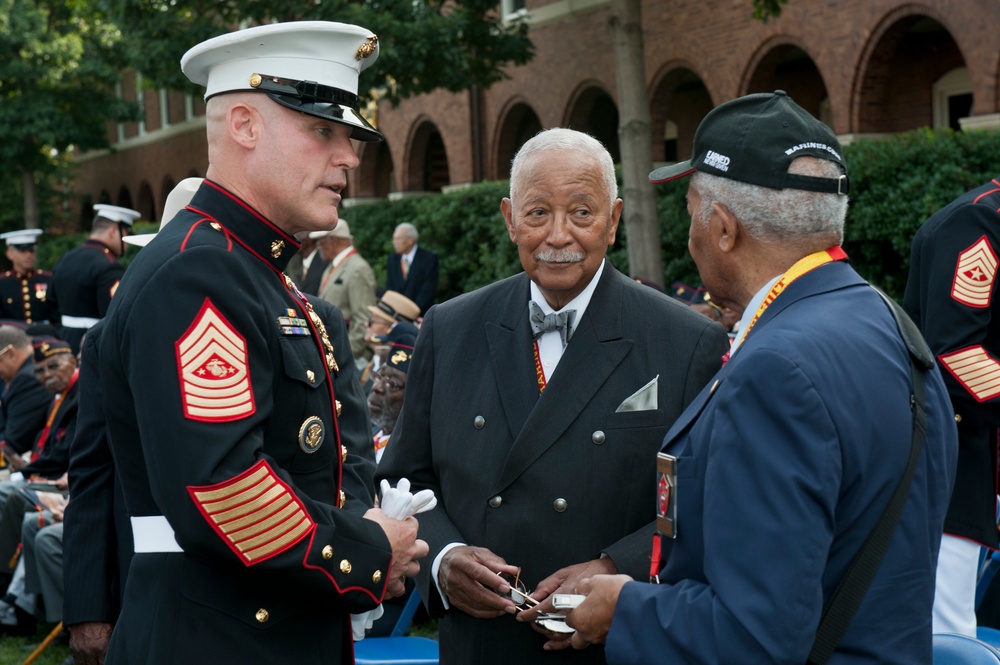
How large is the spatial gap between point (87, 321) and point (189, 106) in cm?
2662

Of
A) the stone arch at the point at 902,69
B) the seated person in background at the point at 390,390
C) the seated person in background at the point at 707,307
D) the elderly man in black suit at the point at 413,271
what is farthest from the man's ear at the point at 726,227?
the elderly man in black suit at the point at 413,271

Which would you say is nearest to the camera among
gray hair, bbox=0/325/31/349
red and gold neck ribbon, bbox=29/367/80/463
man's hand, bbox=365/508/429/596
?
man's hand, bbox=365/508/429/596

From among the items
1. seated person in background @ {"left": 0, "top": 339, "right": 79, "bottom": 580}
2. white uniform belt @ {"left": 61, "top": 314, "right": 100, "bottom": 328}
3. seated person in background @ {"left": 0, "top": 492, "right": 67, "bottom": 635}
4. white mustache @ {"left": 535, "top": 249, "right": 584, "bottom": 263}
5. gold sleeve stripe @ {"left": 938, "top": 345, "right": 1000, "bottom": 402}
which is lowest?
seated person in background @ {"left": 0, "top": 492, "right": 67, "bottom": 635}

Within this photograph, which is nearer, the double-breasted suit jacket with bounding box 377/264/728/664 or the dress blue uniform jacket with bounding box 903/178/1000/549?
the double-breasted suit jacket with bounding box 377/264/728/664

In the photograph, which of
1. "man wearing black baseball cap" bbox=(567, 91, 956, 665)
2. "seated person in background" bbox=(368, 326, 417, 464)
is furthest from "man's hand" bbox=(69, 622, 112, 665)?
"seated person in background" bbox=(368, 326, 417, 464)

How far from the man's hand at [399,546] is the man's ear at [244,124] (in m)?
0.89

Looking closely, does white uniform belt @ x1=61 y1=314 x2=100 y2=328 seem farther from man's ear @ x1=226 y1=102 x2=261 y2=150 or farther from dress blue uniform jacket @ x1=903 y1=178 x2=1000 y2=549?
man's ear @ x1=226 y1=102 x2=261 y2=150

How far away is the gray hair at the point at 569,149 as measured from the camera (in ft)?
10.6

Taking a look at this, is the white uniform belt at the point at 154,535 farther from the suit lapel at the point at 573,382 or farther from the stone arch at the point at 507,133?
the stone arch at the point at 507,133

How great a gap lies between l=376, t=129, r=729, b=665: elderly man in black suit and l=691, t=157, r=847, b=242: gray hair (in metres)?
0.92

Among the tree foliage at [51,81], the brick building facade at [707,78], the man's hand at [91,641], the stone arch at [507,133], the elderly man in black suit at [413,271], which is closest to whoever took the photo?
the man's hand at [91,641]

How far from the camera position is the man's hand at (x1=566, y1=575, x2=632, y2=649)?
2291 mm

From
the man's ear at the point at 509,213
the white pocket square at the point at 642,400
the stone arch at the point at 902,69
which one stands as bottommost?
the white pocket square at the point at 642,400

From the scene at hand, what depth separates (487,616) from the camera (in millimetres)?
3061
